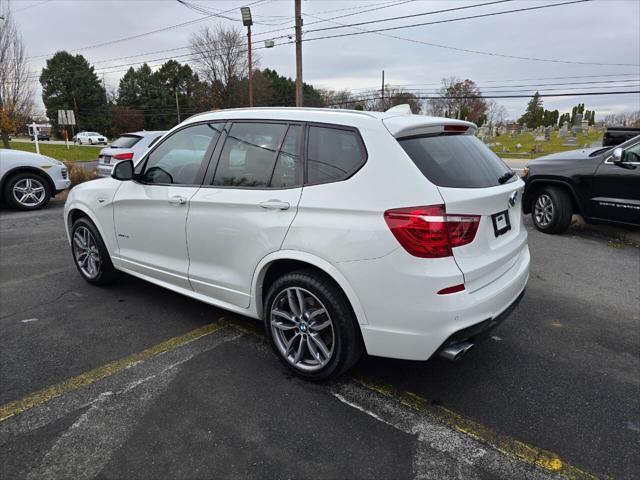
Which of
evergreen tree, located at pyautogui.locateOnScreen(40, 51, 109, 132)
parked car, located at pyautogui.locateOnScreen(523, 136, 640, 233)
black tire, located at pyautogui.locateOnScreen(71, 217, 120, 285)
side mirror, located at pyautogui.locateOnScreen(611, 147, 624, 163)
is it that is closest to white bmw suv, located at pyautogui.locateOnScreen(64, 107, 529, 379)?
black tire, located at pyautogui.locateOnScreen(71, 217, 120, 285)

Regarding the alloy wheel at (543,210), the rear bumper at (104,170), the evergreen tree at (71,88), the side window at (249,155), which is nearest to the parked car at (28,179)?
the rear bumper at (104,170)

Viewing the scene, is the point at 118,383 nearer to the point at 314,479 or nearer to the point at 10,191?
the point at 314,479

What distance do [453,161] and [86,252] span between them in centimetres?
384

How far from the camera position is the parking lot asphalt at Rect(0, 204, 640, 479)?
2225 mm

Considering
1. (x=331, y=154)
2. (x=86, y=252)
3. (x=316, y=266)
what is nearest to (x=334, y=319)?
(x=316, y=266)

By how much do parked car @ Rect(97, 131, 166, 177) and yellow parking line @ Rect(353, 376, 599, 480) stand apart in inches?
363

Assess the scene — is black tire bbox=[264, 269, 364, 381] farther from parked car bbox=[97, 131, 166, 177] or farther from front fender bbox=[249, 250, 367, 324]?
parked car bbox=[97, 131, 166, 177]

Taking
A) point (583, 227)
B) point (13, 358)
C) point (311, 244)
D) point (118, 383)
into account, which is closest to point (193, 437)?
point (118, 383)

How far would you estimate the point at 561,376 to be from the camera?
3.06 meters

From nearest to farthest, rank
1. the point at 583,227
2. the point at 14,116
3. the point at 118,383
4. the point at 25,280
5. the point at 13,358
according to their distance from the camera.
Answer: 1. the point at 118,383
2. the point at 13,358
3. the point at 25,280
4. the point at 583,227
5. the point at 14,116

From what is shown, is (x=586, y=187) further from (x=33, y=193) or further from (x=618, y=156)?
(x=33, y=193)

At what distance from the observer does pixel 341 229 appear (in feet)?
8.22

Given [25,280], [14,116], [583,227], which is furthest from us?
[14,116]

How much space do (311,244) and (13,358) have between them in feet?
7.83
